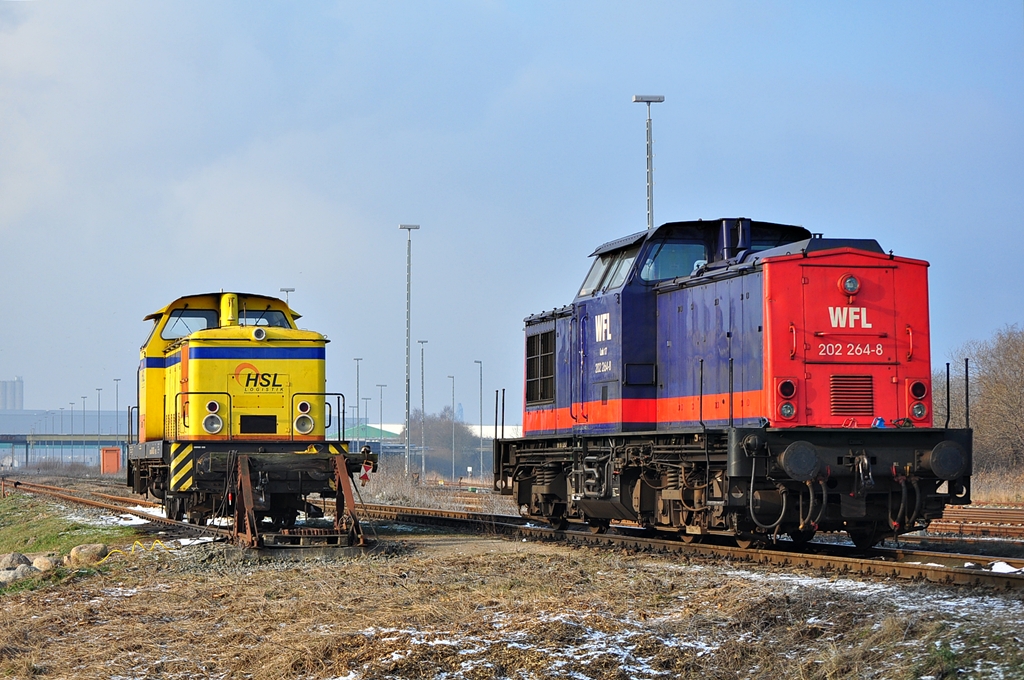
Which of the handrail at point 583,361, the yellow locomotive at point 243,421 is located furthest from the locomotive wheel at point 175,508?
the handrail at point 583,361

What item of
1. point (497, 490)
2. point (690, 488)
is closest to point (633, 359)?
point (690, 488)

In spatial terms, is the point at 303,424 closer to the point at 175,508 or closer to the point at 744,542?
the point at 175,508

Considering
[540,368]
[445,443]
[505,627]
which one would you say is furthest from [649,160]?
[445,443]

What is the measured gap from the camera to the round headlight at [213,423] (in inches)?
617

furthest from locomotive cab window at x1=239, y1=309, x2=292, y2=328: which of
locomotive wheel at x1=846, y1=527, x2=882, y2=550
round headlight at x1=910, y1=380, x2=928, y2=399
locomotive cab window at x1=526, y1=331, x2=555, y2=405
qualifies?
round headlight at x1=910, y1=380, x2=928, y2=399

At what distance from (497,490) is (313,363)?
11.2ft

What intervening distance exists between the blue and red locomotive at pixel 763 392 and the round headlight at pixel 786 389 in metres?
0.02

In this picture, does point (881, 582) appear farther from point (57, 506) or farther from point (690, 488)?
point (57, 506)

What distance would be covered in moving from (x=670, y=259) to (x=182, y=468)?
22.7 ft

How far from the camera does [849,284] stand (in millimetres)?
11906

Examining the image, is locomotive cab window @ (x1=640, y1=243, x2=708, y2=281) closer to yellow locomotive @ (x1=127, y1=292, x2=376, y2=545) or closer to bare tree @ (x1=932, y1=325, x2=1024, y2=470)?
yellow locomotive @ (x1=127, y1=292, x2=376, y2=545)

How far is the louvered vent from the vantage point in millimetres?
11820

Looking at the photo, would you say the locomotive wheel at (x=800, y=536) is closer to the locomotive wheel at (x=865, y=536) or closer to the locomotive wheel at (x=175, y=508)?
the locomotive wheel at (x=865, y=536)

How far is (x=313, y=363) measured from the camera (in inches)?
637
